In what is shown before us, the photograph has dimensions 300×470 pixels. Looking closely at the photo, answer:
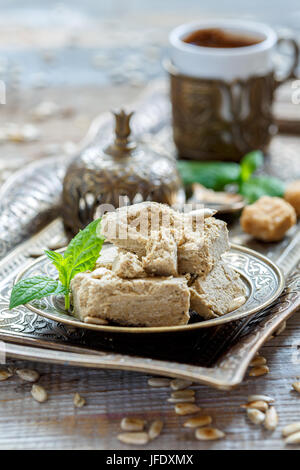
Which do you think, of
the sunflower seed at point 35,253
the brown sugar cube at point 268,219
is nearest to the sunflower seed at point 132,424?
the sunflower seed at point 35,253

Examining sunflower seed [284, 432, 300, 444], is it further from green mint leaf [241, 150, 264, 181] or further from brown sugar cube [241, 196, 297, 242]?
green mint leaf [241, 150, 264, 181]

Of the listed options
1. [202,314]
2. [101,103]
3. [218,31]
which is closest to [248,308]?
[202,314]

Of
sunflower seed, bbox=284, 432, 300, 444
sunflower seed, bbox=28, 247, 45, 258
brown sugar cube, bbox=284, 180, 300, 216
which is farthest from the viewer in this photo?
brown sugar cube, bbox=284, 180, 300, 216

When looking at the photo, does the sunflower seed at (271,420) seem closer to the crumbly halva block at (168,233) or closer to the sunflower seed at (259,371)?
the sunflower seed at (259,371)

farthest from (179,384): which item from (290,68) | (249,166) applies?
(290,68)

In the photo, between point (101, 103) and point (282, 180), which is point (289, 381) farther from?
point (101, 103)

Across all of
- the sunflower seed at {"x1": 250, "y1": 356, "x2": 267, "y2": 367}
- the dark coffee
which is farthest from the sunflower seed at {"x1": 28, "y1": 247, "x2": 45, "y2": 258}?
the dark coffee

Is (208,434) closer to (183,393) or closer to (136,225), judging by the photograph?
(183,393)
